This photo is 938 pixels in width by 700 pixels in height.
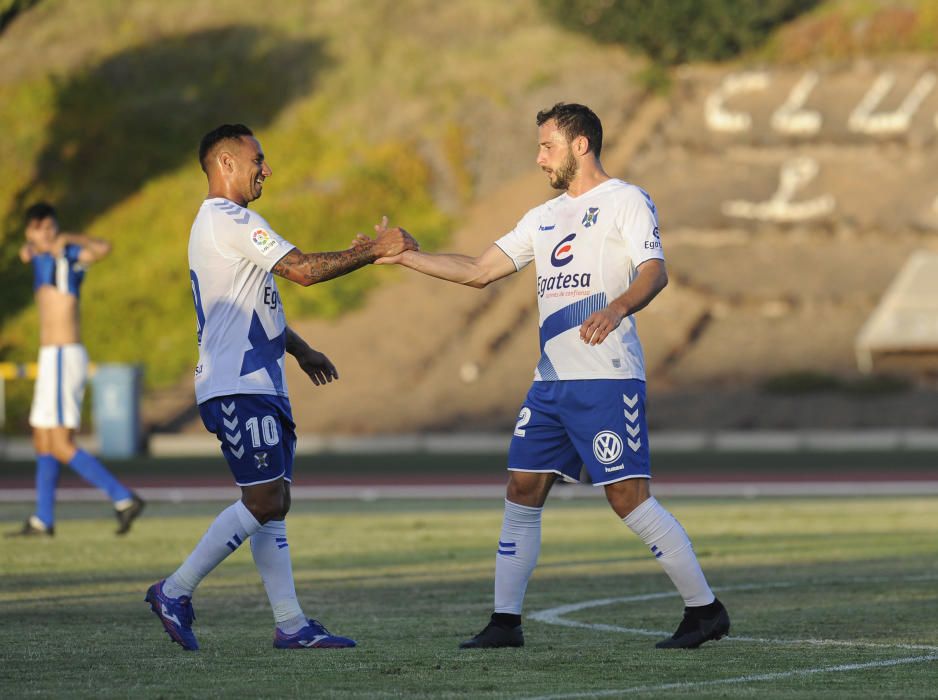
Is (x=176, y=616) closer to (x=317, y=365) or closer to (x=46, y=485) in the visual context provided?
(x=317, y=365)

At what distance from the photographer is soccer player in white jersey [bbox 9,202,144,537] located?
45.7 feet

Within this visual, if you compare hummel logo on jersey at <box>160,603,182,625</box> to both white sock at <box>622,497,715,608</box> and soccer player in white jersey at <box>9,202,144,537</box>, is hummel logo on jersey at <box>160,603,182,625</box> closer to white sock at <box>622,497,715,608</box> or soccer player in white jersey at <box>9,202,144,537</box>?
white sock at <box>622,497,715,608</box>

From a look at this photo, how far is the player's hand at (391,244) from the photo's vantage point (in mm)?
8406

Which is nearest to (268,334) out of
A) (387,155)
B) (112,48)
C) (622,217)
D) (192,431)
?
(622,217)

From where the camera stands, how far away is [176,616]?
26.0 feet

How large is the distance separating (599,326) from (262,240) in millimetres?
1615

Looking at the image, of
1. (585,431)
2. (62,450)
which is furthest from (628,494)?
(62,450)

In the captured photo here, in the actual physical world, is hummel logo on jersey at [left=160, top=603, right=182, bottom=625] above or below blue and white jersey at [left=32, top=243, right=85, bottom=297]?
below

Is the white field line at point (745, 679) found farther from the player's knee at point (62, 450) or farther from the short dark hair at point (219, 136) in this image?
the player's knee at point (62, 450)

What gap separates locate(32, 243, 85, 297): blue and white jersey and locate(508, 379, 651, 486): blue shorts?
267 inches

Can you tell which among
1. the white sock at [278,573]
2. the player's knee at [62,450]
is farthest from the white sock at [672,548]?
the player's knee at [62,450]

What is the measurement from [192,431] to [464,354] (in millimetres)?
6449

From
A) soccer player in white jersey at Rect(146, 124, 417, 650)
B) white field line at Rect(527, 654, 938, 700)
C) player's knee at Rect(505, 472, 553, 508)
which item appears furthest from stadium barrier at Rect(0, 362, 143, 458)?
white field line at Rect(527, 654, 938, 700)

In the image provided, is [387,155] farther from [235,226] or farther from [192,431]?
[235,226]
